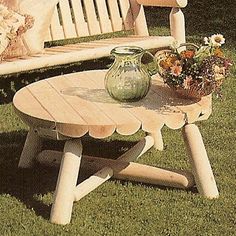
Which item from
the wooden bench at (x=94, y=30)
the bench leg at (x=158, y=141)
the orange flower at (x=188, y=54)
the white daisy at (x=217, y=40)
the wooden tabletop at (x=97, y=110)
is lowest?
the bench leg at (x=158, y=141)

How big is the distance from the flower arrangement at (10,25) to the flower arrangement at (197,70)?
1.64m

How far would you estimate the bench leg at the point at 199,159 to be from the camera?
132 inches

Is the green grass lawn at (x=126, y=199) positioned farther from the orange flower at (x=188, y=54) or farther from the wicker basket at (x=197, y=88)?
the orange flower at (x=188, y=54)

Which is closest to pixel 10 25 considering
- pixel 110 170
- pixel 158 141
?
pixel 158 141

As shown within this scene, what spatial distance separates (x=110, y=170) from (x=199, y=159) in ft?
1.53

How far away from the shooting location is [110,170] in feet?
11.7

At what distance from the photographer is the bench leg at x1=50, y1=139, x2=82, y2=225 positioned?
3.17 metres

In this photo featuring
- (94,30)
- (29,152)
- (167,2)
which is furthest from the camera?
(94,30)

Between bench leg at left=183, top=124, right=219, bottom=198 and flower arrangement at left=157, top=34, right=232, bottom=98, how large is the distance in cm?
17

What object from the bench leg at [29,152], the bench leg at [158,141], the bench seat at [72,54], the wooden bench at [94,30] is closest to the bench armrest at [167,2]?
the wooden bench at [94,30]

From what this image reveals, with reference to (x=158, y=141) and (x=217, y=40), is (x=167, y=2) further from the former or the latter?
(x=217, y=40)

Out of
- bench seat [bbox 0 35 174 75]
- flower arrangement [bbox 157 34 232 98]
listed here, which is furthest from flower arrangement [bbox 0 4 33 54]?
flower arrangement [bbox 157 34 232 98]

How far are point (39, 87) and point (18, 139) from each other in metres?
0.76

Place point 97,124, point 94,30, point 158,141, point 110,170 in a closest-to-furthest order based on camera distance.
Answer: point 97,124, point 110,170, point 158,141, point 94,30
